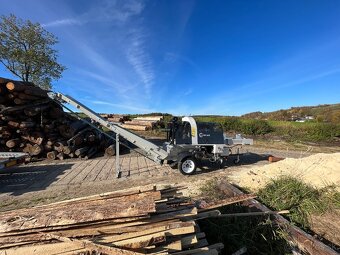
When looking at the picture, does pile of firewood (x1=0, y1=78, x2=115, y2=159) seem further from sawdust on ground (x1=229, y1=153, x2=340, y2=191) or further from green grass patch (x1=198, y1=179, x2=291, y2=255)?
green grass patch (x1=198, y1=179, x2=291, y2=255)

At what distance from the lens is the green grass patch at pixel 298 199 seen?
445 cm

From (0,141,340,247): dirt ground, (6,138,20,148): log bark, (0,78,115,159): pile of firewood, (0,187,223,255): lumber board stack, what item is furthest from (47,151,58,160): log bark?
(0,187,223,255): lumber board stack

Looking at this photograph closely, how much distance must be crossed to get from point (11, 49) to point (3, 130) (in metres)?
18.9

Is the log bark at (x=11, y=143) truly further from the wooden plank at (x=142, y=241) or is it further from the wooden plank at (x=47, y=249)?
A: the wooden plank at (x=142, y=241)

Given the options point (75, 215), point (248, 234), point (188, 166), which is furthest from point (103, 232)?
point (188, 166)

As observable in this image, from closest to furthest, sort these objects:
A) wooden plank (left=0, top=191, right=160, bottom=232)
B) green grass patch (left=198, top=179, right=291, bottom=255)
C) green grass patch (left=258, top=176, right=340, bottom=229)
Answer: wooden plank (left=0, top=191, right=160, bottom=232) → green grass patch (left=198, top=179, right=291, bottom=255) → green grass patch (left=258, top=176, right=340, bottom=229)

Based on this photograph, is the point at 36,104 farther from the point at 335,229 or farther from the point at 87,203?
the point at 335,229

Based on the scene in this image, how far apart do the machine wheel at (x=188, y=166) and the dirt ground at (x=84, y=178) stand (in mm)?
214

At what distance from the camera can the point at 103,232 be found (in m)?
2.62

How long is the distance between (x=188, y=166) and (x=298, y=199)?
3.72 m

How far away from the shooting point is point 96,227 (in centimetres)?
269

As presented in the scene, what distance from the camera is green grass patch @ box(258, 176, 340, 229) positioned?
4445mm

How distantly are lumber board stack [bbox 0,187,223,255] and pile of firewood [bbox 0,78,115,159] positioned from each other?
25.7ft

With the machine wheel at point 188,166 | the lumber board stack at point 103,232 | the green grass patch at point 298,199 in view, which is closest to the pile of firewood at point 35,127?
the machine wheel at point 188,166
